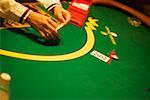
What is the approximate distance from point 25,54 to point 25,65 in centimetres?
12

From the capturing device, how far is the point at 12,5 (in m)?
2.00

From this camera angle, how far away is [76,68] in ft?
6.58

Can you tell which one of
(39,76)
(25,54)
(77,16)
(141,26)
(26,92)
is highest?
(141,26)

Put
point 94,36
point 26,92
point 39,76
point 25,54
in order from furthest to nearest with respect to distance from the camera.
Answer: point 94,36, point 25,54, point 39,76, point 26,92

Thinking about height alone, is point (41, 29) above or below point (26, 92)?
above

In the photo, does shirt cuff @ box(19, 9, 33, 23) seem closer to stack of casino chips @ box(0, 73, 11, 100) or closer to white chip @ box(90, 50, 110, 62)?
white chip @ box(90, 50, 110, 62)

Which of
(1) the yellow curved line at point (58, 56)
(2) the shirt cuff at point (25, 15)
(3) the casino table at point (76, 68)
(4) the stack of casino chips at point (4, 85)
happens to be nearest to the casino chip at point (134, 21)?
(3) the casino table at point (76, 68)

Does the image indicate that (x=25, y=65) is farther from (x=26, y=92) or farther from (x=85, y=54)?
(x=85, y=54)

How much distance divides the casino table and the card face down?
0.21 ft

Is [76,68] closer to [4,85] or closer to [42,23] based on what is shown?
[42,23]

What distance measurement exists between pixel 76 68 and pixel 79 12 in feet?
2.25

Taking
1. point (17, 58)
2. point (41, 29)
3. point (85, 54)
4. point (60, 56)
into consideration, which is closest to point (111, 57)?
point (85, 54)

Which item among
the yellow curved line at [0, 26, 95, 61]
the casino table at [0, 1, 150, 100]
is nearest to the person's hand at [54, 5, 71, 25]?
the casino table at [0, 1, 150, 100]

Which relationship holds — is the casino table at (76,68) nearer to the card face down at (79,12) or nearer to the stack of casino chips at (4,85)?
the card face down at (79,12)
